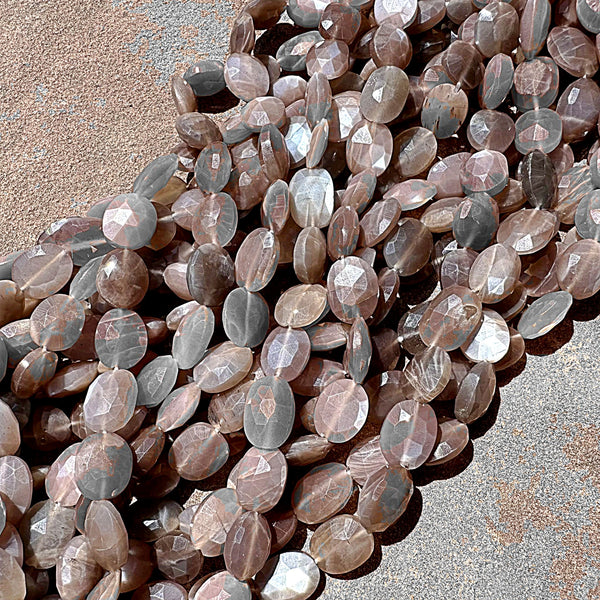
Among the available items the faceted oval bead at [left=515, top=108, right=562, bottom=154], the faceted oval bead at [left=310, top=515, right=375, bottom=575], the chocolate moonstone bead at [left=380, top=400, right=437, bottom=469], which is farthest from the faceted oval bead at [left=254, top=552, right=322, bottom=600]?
the faceted oval bead at [left=515, top=108, right=562, bottom=154]

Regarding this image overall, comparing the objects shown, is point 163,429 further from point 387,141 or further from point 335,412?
point 387,141

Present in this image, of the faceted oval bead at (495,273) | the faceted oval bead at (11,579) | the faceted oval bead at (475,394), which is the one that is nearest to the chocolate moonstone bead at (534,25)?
the faceted oval bead at (495,273)

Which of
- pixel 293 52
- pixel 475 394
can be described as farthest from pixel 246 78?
pixel 475 394

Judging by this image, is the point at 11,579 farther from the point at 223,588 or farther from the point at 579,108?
the point at 579,108

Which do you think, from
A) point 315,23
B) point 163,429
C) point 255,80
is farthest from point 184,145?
point 163,429

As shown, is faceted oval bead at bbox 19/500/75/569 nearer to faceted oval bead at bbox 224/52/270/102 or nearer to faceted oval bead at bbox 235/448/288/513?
faceted oval bead at bbox 235/448/288/513

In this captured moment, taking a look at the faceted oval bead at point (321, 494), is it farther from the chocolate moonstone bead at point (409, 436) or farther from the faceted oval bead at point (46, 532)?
the faceted oval bead at point (46, 532)
